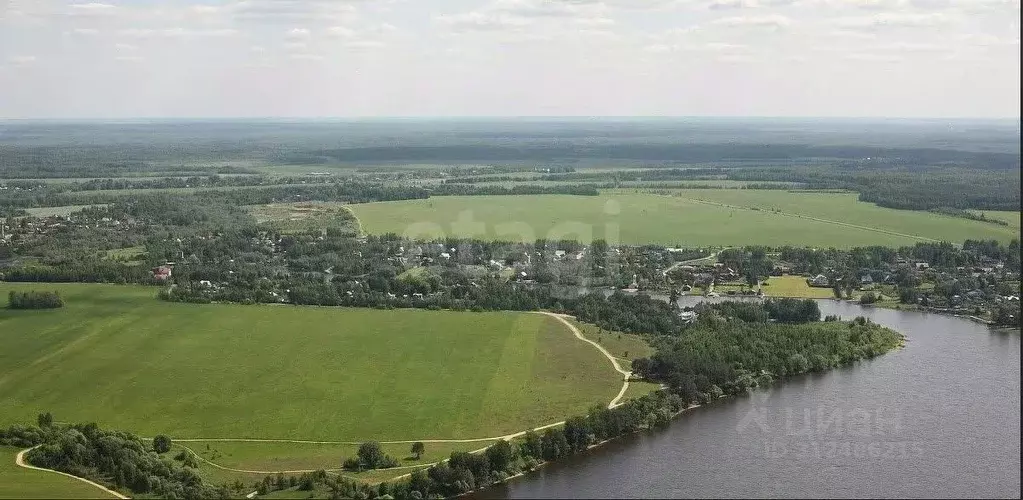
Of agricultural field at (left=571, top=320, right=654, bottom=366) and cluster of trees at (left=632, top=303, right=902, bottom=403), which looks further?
agricultural field at (left=571, top=320, right=654, bottom=366)

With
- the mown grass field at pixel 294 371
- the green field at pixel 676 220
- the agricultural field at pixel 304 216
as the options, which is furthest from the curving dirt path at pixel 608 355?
the agricultural field at pixel 304 216

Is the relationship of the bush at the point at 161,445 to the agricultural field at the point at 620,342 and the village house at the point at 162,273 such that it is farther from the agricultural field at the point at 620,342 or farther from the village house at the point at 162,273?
the village house at the point at 162,273

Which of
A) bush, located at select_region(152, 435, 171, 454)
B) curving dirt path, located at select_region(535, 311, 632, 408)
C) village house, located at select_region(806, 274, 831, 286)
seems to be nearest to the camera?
bush, located at select_region(152, 435, 171, 454)

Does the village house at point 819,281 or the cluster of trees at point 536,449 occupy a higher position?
the village house at point 819,281

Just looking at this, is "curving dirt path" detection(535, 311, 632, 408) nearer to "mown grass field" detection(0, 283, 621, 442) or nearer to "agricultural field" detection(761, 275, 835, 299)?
"mown grass field" detection(0, 283, 621, 442)

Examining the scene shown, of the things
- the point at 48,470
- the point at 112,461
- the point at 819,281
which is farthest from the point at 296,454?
the point at 819,281

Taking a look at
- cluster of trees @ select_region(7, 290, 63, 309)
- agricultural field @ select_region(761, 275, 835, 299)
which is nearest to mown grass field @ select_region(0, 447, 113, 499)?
cluster of trees @ select_region(7, 290, 63, 309)
